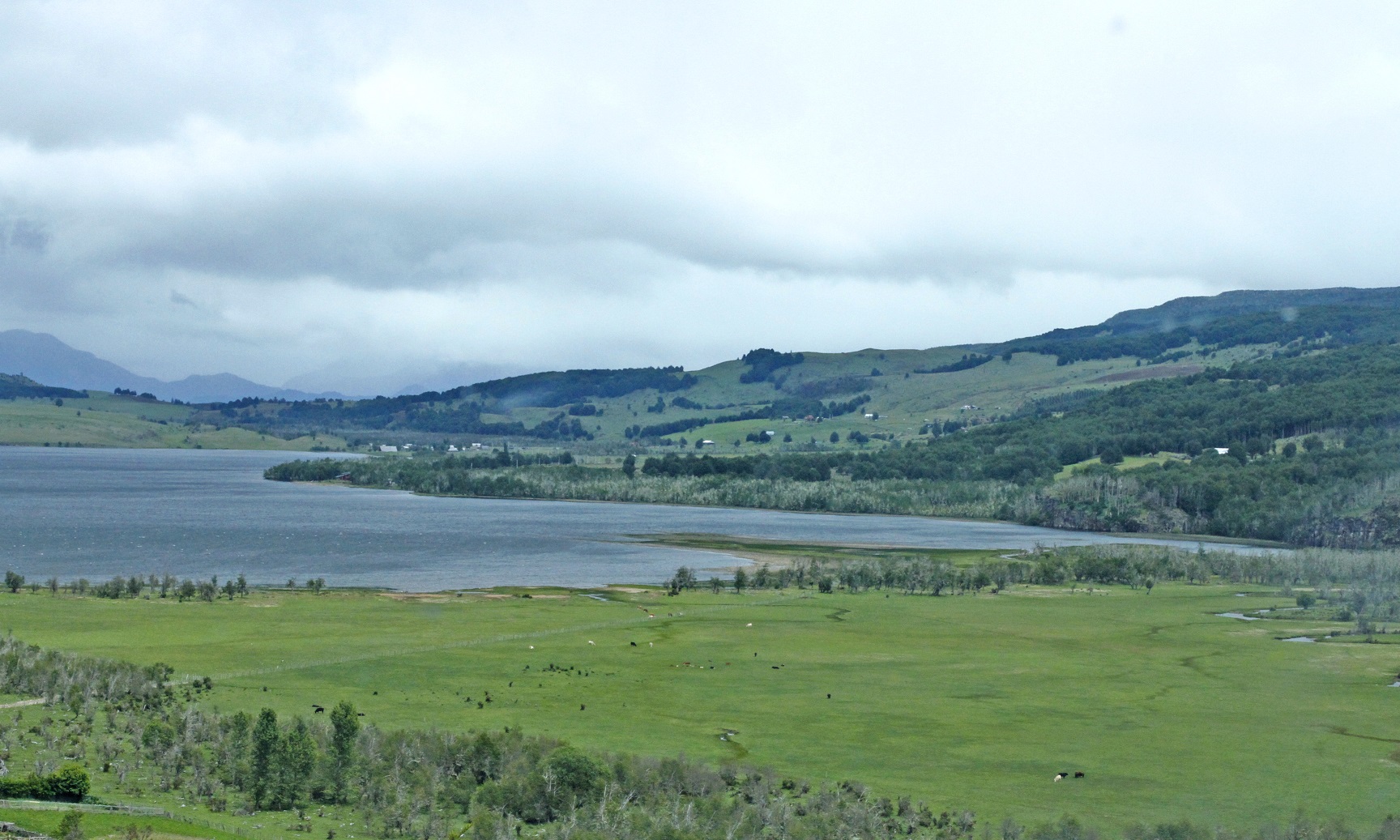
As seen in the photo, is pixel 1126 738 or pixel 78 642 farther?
pixel 78 642

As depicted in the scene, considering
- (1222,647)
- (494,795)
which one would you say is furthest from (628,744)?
(1222,647)

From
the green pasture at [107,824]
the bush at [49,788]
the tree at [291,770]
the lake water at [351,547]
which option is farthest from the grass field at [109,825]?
the lake water at [351,547]

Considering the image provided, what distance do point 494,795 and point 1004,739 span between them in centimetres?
2389

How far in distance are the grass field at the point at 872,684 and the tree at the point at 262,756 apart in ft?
33.4

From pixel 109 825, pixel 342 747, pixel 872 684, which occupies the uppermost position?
pixel 109 825

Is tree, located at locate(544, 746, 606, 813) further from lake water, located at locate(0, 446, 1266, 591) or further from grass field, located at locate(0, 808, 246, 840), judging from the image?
lake water, located at locate(0, 446, 1266, 591)

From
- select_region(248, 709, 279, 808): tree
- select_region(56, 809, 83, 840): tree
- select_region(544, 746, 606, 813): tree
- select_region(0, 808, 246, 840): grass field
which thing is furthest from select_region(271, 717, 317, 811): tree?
select_region(544, 746, 606, 813): tree

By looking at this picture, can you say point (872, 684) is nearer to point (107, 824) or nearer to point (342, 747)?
point (342, 747)

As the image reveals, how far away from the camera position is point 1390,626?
9500cm

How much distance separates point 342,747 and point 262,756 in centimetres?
286

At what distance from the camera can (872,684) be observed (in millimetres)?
68438

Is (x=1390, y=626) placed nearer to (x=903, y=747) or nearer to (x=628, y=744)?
(x=903, y=747)

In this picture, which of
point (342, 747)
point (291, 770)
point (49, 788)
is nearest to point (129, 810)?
point (49, 788)

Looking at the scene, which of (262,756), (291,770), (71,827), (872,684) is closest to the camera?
(71,827)
